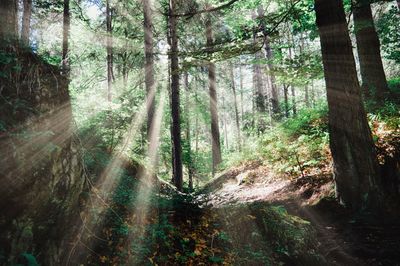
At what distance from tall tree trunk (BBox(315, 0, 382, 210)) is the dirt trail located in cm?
42

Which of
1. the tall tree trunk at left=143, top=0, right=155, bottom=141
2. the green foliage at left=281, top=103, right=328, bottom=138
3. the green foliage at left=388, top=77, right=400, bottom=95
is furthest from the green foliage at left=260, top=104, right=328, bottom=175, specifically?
the tall tree trunk at left=143, top=0, right=155, bottom=141

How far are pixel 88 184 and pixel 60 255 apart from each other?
45.0 inches

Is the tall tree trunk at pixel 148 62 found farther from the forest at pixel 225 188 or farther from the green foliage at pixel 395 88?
the green foliage at pixel 395 88

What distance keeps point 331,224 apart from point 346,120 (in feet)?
6.85

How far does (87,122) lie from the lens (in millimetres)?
10211

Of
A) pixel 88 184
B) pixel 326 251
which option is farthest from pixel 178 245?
pixel 326 251

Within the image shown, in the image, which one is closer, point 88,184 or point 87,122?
→ point 88,184

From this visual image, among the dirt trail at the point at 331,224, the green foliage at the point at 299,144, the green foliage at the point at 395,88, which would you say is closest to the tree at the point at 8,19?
the dirt trail at the point at 331,224

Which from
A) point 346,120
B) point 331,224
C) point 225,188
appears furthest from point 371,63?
point 225,188

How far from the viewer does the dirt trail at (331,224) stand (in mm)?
5129

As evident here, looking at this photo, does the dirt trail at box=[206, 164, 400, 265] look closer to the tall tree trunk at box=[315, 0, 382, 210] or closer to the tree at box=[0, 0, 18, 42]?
the tall tree trunk at box=[315, 0, 382, 210]

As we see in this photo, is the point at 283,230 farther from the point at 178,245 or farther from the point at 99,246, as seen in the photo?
the point at 99,246

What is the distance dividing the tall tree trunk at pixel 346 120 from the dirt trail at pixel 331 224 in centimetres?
42

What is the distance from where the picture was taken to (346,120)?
6.20 m
